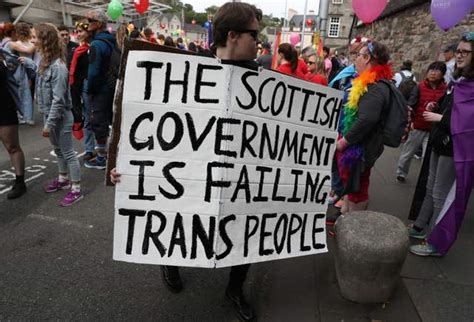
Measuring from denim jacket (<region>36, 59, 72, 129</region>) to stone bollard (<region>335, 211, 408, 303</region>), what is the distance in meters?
3.05

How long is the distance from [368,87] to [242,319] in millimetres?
2046

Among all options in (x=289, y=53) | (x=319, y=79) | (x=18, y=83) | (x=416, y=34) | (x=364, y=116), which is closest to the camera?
(x=364, y=116)

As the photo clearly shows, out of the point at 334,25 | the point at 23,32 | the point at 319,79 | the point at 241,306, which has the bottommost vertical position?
the point at 241,306

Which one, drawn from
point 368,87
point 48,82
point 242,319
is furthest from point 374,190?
point 48,82

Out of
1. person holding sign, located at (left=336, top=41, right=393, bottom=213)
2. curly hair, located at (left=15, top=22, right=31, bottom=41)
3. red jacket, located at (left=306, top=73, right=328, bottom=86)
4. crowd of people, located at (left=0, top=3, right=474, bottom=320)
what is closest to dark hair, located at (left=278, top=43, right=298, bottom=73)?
crowd of people, located at (left=0, top=3, right=474, bottom=320)

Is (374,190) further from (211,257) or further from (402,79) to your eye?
(211,257)

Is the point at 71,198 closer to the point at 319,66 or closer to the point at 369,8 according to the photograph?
the point at 319,66

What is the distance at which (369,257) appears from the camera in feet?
7.86

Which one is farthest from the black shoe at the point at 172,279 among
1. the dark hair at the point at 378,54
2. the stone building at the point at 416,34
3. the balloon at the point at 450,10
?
the stone building at the point at 416,34

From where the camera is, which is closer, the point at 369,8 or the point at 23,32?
the point at 369,8

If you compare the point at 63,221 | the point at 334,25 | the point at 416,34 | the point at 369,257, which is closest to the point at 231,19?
the point at 369,257

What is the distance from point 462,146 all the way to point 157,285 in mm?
2683

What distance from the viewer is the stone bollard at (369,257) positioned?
7.85 ft

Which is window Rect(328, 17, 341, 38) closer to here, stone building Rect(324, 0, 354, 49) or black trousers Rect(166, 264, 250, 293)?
stone building Rect(324, 0, 354, 49)
